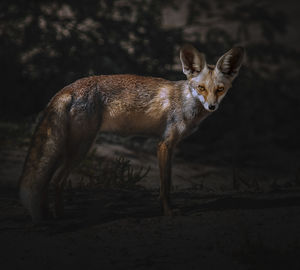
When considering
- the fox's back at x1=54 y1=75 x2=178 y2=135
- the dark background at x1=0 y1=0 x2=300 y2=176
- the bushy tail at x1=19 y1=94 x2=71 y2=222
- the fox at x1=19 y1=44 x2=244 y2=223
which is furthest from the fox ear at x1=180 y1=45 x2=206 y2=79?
the dark background at x1=0 y1=0 x2=300 y2=176

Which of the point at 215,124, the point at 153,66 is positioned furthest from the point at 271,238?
the point at 215,124

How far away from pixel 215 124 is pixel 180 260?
5.74 meters

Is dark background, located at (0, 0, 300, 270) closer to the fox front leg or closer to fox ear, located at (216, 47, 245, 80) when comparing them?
the fox front leg

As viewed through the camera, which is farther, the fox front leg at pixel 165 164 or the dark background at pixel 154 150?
the fox front leg at pixel 165 164

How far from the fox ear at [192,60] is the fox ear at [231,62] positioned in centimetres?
14

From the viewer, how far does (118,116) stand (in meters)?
3.90

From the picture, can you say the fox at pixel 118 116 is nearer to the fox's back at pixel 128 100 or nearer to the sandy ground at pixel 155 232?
the fox's back at pixel 128 100

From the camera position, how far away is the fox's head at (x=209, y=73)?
3701 millimetres

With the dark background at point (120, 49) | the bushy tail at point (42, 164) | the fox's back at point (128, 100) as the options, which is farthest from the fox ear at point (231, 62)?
the dark background at point (120, 49)

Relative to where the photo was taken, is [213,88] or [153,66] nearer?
[213,88]

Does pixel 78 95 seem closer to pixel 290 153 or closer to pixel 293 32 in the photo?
pixel 290 153

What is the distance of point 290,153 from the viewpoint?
8.05 metres

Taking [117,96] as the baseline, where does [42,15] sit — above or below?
above

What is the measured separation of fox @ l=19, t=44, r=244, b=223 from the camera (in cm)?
365
